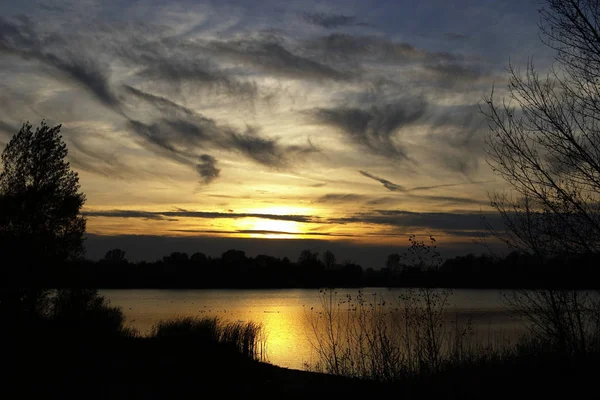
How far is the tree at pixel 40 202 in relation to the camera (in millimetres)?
24047

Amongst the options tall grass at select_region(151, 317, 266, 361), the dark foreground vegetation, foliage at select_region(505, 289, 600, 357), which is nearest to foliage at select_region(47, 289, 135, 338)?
the dark foreground vegetation

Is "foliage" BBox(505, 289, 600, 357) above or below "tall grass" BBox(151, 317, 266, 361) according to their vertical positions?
above

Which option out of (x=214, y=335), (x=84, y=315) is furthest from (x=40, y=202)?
(x=214, y=335)

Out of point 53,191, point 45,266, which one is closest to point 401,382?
point 45,266

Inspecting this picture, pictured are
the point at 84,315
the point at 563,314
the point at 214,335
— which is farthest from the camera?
the point at 84,315

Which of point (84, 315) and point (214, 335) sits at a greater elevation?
point (84, 315)

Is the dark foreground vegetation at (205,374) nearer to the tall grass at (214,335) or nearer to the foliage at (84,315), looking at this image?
the tall grass at (214,335)

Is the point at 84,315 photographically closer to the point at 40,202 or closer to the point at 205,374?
the point at 40,202

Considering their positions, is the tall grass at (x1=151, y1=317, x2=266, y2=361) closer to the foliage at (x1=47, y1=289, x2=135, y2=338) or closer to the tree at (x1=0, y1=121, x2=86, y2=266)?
the foliage at (x1=47, y1=289, x2=135, y2=338)

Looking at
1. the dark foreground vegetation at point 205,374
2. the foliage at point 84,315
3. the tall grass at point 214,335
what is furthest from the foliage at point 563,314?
the foliage at point 84,315

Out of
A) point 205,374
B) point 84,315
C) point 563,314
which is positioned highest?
point 563,314

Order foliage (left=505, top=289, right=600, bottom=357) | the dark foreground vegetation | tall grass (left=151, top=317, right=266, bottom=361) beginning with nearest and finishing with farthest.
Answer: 1. foliage (left=505, top=289, right=600, bottom=357)
2. the dark foreground vegetation
3. tall grass (left=151, top=317, right=266, bottom=361)

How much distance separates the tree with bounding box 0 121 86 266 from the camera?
78.9ft

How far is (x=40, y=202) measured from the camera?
25094mm
